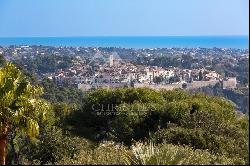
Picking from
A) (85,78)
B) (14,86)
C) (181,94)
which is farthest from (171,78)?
(14,86)

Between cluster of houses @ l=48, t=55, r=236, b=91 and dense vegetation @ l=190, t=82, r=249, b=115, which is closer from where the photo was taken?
dense vegetation @ l=190, t=82, r=249, b=115

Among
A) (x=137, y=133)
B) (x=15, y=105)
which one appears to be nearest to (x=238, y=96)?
(x=137, y=133)

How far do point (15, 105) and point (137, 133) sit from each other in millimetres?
8872

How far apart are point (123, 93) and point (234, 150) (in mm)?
10661

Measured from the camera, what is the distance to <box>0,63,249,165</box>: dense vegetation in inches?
318

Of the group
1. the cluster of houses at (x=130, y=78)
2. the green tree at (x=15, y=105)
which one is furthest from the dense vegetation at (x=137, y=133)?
the cluster of houses at (x=130, y=78)

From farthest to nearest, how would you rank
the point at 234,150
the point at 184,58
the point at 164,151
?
the point at 184,58 < the point at 234,150 < the point at 164,151

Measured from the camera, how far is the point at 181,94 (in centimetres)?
2278

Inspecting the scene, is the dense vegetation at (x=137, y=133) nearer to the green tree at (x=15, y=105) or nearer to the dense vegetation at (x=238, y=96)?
the green tree at (x=15, y=105)

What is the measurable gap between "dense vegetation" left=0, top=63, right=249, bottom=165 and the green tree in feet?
0.74

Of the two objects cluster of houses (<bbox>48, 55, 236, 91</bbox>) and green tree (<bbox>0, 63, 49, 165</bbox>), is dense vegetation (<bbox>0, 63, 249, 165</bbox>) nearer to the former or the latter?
green tree (<bbox>0, 63, 49, 165</bbox>)

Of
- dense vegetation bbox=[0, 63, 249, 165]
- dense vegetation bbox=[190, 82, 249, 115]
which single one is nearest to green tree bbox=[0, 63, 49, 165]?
dense vegetation bbox=[0, 63, 249, 165]

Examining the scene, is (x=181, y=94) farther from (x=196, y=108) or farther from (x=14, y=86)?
(x=14, y=86)

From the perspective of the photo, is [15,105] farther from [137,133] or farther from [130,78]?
[130,78]
